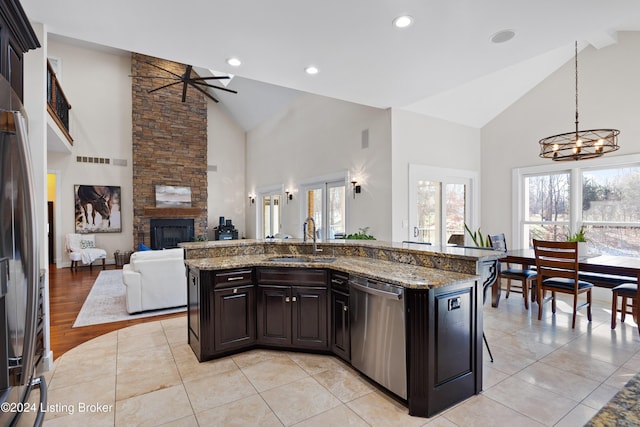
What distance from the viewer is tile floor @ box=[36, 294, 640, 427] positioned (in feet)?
7.09

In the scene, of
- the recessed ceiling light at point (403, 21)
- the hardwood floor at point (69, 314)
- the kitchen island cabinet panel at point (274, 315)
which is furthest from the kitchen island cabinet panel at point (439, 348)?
the hardwood floor at point (69, 314)

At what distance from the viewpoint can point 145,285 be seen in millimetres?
4430

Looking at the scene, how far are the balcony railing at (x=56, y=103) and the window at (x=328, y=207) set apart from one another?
5.14 meters

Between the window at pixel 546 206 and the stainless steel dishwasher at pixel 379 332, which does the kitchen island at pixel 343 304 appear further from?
the window at pixel 546 206

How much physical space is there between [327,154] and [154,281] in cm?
412

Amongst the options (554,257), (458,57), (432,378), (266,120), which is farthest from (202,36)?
(266,120)

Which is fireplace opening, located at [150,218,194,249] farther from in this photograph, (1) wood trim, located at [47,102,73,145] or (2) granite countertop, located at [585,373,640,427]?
(2) granite countertop, located at [585,373,640,427]

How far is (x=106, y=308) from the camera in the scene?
4703 millimetres

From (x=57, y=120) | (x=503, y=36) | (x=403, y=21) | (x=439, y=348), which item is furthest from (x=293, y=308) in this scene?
(x=57, y=120)

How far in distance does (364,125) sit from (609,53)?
3.75m

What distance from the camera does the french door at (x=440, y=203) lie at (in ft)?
18.0

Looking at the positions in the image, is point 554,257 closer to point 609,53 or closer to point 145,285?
point 609,53

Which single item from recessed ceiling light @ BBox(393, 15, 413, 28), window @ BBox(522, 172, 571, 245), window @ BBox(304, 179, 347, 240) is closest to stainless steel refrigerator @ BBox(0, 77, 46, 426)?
recessed ceiling light @ BBox(393, 15, 413, 28)

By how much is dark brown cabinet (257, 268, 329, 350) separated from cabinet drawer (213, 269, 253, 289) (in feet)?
0.35
